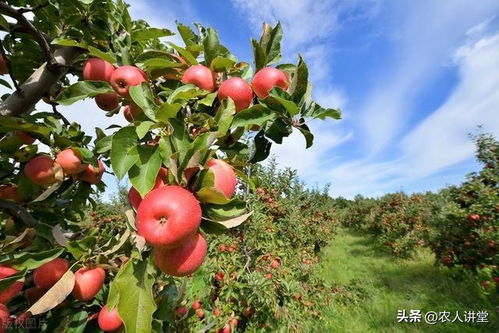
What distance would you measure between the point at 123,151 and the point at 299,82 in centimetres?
58

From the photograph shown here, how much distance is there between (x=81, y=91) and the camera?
1.21m

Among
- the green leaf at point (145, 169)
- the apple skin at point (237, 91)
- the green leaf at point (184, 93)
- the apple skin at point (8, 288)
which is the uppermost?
the apple skin at point (237, 91)

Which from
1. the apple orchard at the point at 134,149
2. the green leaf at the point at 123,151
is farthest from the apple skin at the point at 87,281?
the green leaf at the point at 123,151

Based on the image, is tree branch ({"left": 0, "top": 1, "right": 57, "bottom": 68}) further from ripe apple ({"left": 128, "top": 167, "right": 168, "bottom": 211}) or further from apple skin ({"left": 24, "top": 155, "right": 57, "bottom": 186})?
ripe apple ({"left": 128, "top": 167, "right": 168, "bottom": 211})

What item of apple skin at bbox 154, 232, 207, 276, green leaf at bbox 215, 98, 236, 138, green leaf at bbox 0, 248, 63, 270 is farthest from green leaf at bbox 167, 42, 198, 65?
green leaf at bbox 0, 248, 63, 270

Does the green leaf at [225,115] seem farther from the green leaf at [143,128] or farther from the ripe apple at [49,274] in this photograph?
the ripe apple at [49,274]

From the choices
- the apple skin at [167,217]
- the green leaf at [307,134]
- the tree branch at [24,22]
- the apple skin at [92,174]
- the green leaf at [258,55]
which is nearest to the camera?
the apple skin at [167,217]

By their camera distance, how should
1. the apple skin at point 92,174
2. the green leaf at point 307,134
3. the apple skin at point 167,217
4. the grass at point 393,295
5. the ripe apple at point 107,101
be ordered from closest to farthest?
the apple skin at point 167,217, the green leaf at point 307,134, the ripe apple at point 107,101, the apple skin at point 92,174, the grass at point 393,295

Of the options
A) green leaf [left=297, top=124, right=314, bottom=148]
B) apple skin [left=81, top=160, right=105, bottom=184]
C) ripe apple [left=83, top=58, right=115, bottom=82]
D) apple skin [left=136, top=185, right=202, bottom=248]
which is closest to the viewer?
apple skin [left=136, top=185, right=202, bottom=248]

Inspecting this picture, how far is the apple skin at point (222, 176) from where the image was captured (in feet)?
3.08

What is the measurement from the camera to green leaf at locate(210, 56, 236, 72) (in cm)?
112

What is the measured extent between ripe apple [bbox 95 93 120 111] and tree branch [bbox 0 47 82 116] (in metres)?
0.23

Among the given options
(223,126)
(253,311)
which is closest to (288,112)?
(223,126)

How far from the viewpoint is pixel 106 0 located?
1.70m
